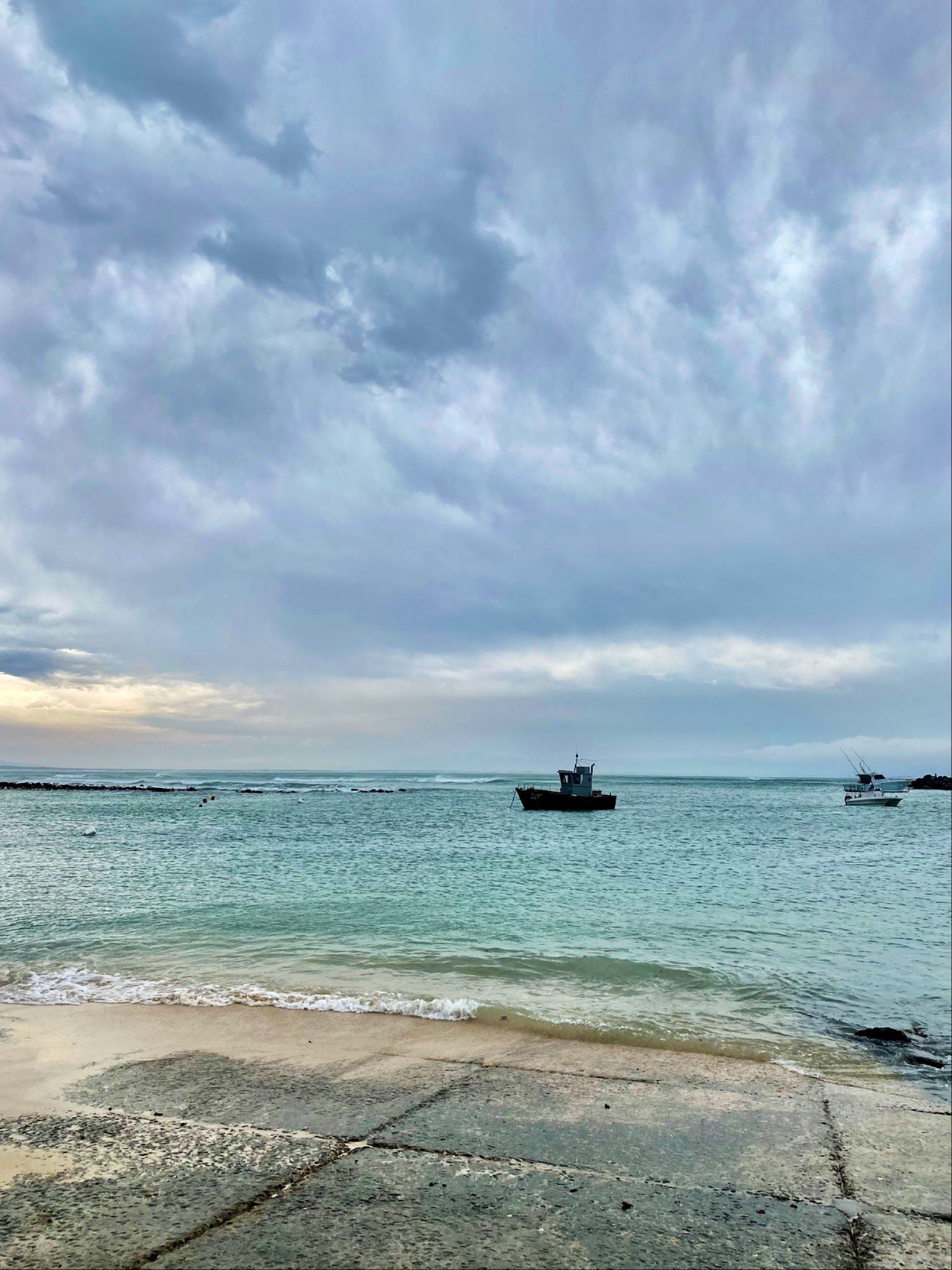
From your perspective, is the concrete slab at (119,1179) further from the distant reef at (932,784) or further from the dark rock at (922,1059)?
the distant reef at (932,784)

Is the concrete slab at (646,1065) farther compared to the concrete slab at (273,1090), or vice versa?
the concrete slab at (646,1065)

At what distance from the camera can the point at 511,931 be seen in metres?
16.0

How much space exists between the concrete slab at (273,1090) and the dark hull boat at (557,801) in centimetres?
6187

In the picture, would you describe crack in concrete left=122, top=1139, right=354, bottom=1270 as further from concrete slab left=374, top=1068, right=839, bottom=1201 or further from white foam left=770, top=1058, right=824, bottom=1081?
white foam left=770, top=1058, right=824, bottom=1081

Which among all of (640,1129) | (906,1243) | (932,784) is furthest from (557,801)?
(932,784)

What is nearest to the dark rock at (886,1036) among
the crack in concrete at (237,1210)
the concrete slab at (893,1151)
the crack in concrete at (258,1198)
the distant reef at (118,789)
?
the concrete slab at (893,1151)

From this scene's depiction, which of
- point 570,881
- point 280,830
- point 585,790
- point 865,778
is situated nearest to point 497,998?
point 570,881

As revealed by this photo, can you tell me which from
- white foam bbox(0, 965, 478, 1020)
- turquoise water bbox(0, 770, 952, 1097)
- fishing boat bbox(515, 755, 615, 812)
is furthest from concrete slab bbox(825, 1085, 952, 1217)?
fishing boat bbox(515, 755, 615, 812)

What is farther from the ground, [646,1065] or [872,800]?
[646,1065]

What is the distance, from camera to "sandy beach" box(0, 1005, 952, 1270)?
350 cm

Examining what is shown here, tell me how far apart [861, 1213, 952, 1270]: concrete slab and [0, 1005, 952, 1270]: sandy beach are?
0.02 m

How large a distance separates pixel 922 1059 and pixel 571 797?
198ft

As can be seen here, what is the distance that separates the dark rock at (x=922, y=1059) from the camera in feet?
28.3

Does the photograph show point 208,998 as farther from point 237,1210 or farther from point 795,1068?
point 795,1068
